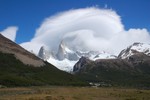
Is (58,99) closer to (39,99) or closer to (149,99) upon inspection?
(39,99)

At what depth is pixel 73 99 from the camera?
109 m

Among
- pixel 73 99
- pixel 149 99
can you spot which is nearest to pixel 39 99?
pixel 73 99

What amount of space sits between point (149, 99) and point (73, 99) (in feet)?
80.8

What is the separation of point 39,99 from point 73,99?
464 inches

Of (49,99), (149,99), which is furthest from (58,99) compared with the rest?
(149,99)

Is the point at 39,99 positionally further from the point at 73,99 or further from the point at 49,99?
the point at 73,99

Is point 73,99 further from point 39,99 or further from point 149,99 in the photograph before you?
point 149,99

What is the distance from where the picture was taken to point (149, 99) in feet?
349

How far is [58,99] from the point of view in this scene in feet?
346

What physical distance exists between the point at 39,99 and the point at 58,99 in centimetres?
613

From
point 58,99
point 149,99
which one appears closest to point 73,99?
point 58,99

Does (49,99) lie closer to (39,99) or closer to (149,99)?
(39,99)

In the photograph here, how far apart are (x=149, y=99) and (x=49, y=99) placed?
3218cm

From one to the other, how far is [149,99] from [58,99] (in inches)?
1155
